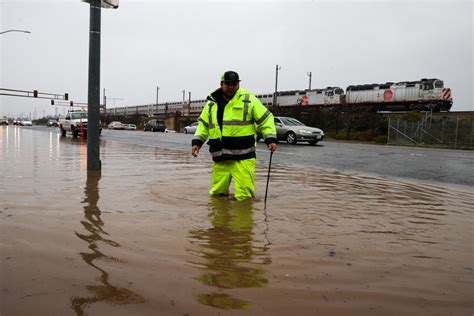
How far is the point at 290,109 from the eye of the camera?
141ft

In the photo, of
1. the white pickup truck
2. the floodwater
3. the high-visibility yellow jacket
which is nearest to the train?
the white pickup truck

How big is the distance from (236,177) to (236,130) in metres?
0.61

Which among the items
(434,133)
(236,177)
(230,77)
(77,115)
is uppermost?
(230,77)

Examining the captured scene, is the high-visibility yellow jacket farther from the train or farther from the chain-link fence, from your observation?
the train

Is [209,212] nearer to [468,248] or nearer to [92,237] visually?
[92,237]

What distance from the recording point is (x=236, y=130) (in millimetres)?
5348

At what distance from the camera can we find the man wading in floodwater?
17.4 ft

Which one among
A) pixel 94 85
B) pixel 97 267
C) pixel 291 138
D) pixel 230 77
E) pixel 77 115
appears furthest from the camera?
pixel 77 115

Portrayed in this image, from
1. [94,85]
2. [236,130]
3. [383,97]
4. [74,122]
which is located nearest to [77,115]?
[74,122]

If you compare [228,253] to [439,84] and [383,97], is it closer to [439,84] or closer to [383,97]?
[439,84]

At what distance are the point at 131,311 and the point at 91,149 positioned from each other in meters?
6.09

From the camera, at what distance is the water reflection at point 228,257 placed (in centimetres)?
240

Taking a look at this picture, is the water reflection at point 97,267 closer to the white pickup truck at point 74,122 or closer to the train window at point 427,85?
the white pickup truck at point 74,122

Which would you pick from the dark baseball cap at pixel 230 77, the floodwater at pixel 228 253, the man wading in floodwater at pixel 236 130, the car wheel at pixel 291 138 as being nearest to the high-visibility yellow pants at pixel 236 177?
the man wading in floodwater at pixel 236 130
